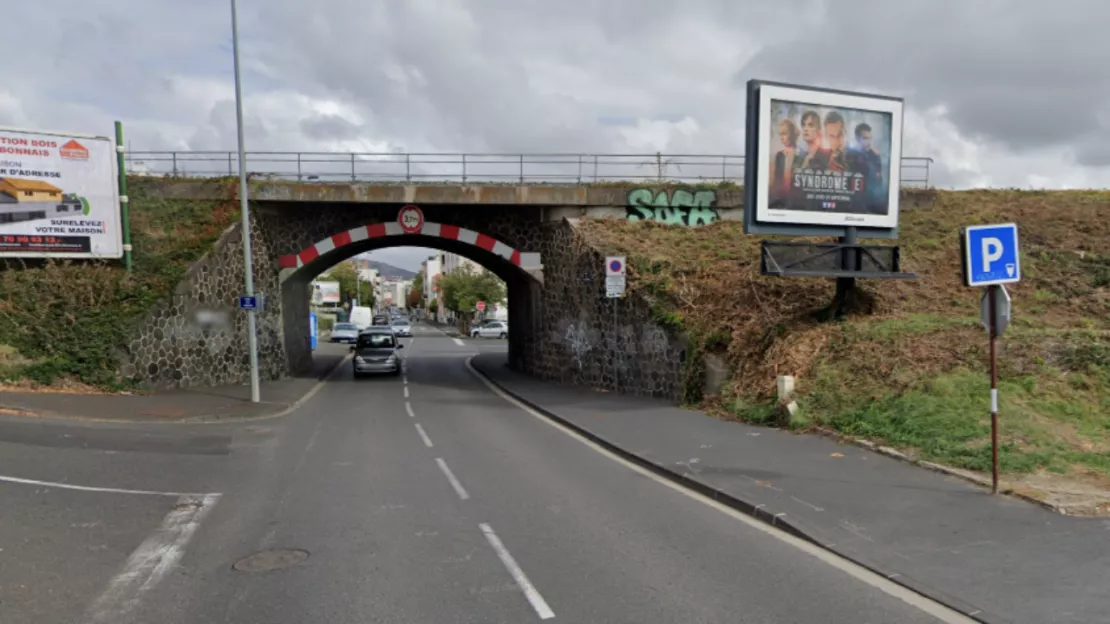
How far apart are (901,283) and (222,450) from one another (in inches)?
596

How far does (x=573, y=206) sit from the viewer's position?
23.2 meters

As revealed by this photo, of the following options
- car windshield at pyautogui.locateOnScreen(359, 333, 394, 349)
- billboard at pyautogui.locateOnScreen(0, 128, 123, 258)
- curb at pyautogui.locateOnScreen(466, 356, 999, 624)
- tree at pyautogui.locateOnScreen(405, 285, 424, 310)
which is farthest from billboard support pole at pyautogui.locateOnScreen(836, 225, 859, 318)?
tree at pyautogui.locateOnScreen(405, 285, 424, 310)

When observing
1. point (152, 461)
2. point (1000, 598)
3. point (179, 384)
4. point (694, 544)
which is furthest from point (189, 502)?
point (179, 384)

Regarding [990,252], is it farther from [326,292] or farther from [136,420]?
[326,292]

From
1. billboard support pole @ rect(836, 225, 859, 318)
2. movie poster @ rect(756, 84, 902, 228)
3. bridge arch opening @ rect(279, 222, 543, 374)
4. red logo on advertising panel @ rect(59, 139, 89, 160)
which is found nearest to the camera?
movie poster @ rect(756, 84, 902, 228)

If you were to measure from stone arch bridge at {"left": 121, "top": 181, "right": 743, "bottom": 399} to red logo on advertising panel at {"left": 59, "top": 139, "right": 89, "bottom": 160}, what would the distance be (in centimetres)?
371

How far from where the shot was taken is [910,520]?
6.86m

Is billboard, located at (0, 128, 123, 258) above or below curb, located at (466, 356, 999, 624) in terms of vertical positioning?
above

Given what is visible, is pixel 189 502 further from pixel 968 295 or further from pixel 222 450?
pixel 968 295

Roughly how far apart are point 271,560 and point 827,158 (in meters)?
12.5

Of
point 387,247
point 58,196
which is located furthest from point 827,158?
point 387,247

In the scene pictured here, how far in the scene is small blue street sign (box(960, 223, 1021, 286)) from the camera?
7621 millimetres

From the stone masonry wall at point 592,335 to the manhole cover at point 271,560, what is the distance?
11.0 metres

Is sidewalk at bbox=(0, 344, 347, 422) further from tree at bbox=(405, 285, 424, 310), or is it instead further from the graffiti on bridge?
tree at bbox=(405, 285, 424, 310)
